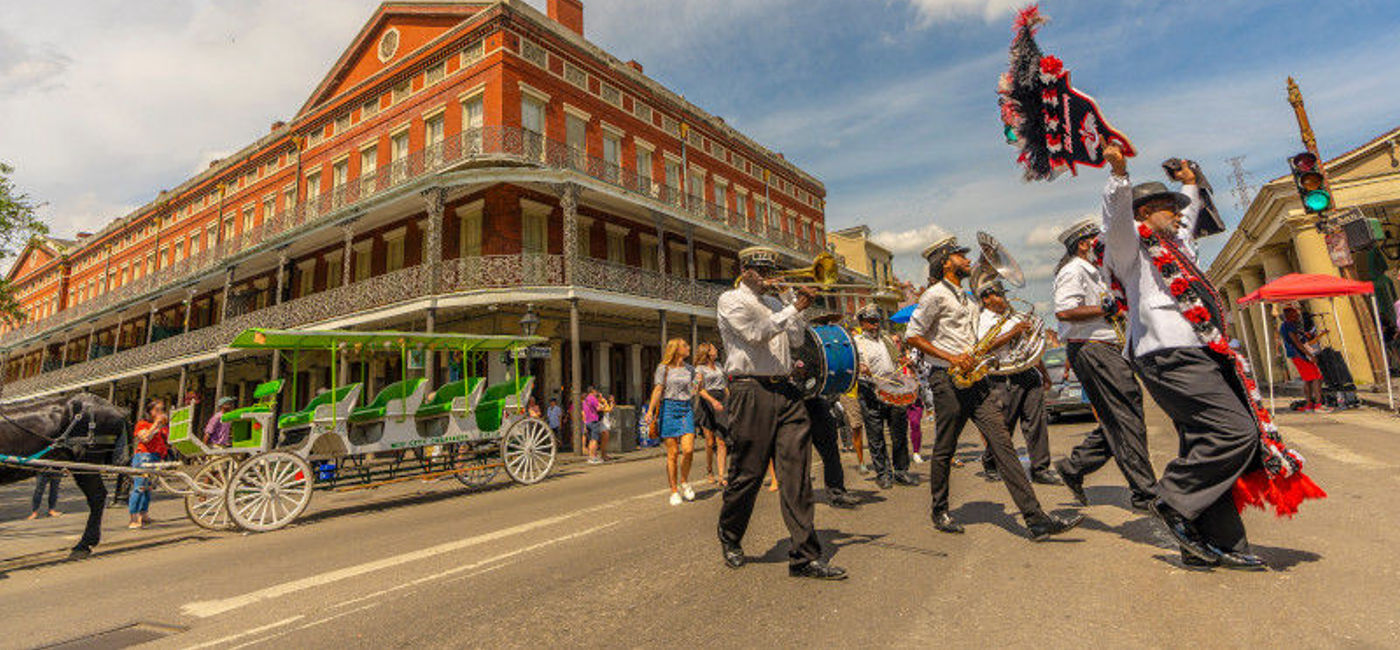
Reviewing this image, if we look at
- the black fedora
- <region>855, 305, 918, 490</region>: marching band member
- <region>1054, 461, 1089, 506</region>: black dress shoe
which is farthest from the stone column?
the black fedora

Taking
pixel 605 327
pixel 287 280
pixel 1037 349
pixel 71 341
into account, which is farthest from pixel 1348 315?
pixel 71 341

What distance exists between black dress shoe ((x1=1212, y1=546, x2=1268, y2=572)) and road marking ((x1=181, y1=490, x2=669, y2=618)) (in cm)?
480

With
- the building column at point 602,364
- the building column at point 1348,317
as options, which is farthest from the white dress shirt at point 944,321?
the building column at point 1348,317

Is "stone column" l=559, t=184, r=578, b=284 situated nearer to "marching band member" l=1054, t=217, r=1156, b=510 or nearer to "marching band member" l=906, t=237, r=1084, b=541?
"marching band member" l=906, t=237, r=1084, b=541

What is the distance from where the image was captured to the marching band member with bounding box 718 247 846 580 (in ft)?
11.9

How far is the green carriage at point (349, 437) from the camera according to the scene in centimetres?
710

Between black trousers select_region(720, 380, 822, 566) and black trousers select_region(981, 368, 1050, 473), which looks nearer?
black trousers select_region(720, 380, 822, 566)

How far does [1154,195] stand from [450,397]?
27.6ft

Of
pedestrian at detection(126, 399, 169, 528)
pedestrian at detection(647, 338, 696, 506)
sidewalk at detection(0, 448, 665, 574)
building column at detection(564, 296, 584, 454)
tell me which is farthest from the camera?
building column at detection(564, 296, 584, 454)

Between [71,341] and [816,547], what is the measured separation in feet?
173

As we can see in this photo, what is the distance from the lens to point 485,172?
54.7ft

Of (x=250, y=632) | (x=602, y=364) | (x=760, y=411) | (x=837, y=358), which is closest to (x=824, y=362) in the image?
(x=837, y=358)

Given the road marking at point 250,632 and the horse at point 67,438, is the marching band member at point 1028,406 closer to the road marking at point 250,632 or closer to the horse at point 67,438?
the road marking at point 250,632

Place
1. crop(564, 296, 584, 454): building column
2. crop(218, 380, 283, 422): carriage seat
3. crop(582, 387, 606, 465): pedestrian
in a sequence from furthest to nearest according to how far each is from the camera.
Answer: crop(564, 296, 584, 454): building column < crop(582, 387, 606, 465): pedestrian < crop(218, 380, 283, 422): carriage seat
